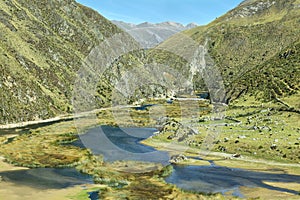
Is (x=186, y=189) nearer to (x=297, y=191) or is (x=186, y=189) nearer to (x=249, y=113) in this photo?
(x=297, y=191)

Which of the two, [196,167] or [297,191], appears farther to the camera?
[196,167]

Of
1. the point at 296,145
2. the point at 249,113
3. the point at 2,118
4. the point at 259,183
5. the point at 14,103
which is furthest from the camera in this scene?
the point at 14,103

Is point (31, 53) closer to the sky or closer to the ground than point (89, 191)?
closer to the sky

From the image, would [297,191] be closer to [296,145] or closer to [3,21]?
[296,145]

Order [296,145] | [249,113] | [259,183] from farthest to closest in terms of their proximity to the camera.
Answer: [249,113] → [296,145] → [259,183]

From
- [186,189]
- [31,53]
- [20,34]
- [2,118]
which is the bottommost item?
[186,189]

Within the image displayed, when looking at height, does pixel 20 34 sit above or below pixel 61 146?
above

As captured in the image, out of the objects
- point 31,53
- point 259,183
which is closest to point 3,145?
point 259,183

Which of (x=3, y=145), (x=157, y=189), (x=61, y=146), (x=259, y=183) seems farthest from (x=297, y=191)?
(x=3, y=145)

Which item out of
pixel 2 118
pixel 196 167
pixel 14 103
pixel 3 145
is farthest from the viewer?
pixel 14 103
